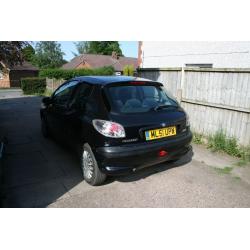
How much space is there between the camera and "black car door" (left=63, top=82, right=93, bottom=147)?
Result: 3.78 m

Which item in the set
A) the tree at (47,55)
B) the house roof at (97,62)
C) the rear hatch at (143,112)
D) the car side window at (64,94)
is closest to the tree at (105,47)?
the tree at (47,55)

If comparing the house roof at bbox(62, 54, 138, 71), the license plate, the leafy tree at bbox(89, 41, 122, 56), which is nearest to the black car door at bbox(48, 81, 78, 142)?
the license plate

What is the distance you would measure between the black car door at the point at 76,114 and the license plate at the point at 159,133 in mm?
1061

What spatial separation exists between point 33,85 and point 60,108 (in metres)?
16.7

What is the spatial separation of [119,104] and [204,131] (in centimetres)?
312

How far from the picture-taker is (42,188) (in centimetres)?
358

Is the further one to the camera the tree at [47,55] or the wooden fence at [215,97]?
the tree at [47,55]

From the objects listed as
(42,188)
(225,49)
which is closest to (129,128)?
(42,188)

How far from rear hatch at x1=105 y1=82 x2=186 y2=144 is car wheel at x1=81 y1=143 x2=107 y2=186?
0.57m

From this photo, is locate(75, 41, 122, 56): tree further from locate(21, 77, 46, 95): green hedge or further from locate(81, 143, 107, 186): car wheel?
locate(81, 143, 107, 186): car wheel

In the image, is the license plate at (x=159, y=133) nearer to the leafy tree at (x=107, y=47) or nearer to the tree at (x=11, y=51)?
the tree at (x=11, y=51)

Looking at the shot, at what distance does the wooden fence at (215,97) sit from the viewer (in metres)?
4.85

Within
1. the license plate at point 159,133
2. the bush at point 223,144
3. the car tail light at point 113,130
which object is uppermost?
the car tail light at point 113,130

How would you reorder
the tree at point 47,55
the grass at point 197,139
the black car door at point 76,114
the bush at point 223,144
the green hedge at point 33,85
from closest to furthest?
1. the black car door at point 76,114
2. the bush at point 223,144
3. the grass at point 197,139
4. the green hedge at point 33,85
5. the tree at point 47,55
